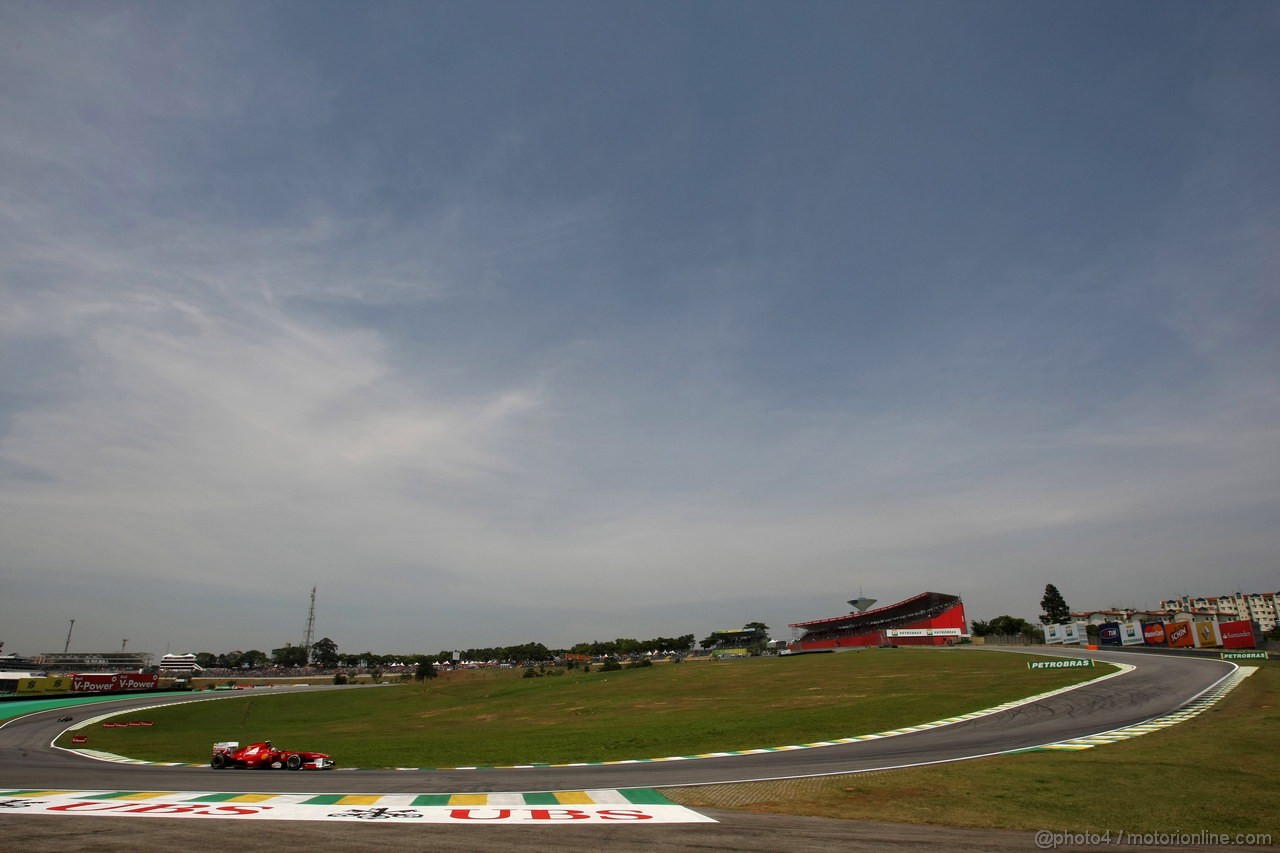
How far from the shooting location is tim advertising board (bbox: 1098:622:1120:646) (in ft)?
314

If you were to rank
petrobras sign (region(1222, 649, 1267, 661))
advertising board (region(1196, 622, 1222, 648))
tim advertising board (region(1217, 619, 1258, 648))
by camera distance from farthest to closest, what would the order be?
advertising board (region(1196, 622, 1222, 648)), tim advertising board (region(1217, 619, 1258, 648)), petrobras sign (region(1222, 649, 1267, 661))

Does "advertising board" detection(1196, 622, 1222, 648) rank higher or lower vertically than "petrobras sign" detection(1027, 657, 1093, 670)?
higher

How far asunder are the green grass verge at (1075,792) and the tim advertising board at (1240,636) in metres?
77.3


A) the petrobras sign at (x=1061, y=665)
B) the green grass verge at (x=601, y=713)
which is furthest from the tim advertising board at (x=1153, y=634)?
the petrobras sign at (x=1061, y=665)

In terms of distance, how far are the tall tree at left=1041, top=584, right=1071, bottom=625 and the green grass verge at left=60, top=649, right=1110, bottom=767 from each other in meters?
122

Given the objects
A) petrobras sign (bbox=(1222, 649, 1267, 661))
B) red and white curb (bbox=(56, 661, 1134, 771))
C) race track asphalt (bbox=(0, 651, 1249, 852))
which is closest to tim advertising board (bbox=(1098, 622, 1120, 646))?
petrobras sign (bbox=(1222, 649, 1267, 661))

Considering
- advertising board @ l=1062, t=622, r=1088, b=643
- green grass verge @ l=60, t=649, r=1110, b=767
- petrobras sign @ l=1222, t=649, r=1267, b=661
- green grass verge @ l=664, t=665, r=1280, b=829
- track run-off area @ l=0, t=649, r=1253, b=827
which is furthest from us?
advertising board @ l=1062, t=622, r=1088, b=643

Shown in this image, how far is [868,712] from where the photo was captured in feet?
121

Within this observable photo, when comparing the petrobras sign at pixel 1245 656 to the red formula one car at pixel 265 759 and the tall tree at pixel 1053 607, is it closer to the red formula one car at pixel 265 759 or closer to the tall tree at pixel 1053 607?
the red formula one car at pixel 265 759

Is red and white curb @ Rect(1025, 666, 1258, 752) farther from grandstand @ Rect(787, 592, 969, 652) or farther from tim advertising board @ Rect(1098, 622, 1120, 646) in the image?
grandstand @ Rect(787, 592, 969, 652)

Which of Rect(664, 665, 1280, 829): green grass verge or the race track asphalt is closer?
the race track asphalt

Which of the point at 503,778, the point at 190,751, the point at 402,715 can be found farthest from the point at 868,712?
the point at 402,715

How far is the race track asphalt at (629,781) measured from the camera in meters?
12.7

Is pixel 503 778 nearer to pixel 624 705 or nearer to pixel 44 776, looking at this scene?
pixel 44 776
